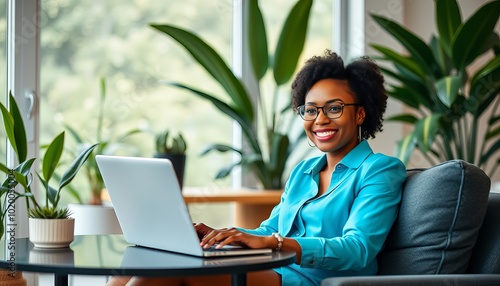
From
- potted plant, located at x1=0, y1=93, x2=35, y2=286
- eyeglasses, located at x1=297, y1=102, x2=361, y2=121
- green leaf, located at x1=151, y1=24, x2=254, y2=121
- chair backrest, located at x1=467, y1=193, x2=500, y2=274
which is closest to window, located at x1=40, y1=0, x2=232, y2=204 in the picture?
green leaf, located at x1=151, y1=24, x2=254, y2=121

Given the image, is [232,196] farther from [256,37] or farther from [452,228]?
[452,228]

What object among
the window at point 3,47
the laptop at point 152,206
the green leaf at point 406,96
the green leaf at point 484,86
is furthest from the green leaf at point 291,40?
the laptop at point 152,206

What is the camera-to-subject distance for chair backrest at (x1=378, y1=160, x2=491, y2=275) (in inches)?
82.0

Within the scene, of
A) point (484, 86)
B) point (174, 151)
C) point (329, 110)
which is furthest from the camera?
point (174, 151)

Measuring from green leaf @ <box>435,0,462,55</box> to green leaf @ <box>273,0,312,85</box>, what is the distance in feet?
2.16

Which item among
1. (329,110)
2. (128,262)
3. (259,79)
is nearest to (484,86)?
(259,79)

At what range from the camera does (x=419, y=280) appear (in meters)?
1.92

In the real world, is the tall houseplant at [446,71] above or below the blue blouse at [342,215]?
above

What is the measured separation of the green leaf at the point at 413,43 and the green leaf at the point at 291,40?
16.2 inches

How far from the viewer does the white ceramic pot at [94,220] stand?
357 cm

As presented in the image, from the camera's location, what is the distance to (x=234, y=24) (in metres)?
4.55

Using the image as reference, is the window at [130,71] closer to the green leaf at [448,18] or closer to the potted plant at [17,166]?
the green leaf at [448,18]

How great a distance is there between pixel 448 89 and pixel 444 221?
1542 mm

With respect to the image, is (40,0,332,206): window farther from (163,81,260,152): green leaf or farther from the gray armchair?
the gray armchair
